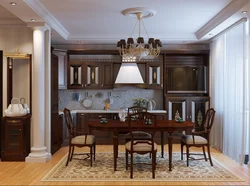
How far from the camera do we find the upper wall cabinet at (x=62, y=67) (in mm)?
7020

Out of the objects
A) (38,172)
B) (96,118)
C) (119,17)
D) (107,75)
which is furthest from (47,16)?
(96,118)

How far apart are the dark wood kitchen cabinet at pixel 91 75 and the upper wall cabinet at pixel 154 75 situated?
1.00 metres

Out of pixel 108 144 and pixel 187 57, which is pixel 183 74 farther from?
pixel 108 144

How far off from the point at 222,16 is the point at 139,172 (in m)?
3.14

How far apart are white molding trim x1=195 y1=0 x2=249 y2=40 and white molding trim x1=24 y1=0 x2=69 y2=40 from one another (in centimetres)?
311

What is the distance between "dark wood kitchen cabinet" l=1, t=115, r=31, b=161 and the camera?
5285mm

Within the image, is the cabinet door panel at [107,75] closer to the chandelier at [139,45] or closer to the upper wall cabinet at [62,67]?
the upper wall cabinet at [62,67]

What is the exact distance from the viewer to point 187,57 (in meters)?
7.42

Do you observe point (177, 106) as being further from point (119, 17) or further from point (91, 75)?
point (119, 17)

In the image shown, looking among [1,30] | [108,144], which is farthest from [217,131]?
[1,30]

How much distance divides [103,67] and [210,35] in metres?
2.78

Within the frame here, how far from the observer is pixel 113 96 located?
7.71m

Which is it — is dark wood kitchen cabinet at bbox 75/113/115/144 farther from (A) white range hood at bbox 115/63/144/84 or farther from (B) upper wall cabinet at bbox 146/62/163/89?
(A) white range hood at bbox 115/63/144/84

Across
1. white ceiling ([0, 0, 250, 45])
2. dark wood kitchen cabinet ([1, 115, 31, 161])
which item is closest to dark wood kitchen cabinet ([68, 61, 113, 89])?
white ceiling ([0, 0, 250, 45])
